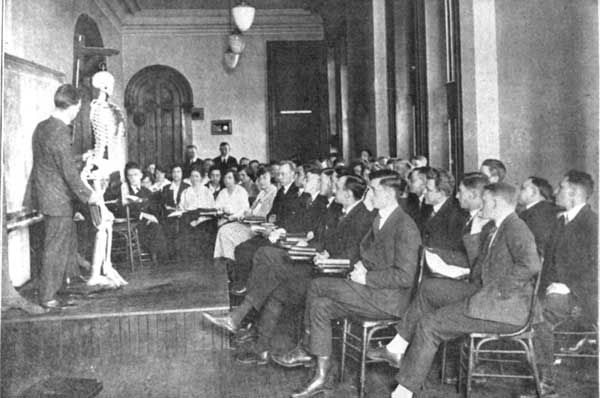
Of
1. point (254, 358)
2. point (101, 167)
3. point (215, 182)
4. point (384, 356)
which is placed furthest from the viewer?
point (215, 182)

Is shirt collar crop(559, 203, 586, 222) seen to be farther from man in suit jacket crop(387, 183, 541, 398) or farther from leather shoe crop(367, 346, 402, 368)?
leather shoe crop(367, 346, 402, 368)

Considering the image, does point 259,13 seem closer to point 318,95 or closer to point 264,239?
point 318,95

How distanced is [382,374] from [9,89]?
365cm

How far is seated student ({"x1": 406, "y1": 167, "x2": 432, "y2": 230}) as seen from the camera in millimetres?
4891

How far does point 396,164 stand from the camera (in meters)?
6.35

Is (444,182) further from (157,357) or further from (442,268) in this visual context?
(157,357)

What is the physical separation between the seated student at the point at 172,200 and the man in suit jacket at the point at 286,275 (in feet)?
11.4

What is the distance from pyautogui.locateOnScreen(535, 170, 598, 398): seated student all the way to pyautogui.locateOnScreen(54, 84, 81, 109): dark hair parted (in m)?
3.41

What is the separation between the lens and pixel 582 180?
3.49 metres

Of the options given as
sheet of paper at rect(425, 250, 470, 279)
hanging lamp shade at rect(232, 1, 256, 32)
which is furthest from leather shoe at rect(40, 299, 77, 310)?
hanging lamp shade at rect(232, 1, 256, 32)

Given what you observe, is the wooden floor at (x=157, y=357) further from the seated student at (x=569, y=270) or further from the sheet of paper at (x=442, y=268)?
the sheet of paper at (x=442, y=268)

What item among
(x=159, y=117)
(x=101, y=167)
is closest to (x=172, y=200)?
(x=101, y=167)

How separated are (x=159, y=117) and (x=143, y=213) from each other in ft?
18.5

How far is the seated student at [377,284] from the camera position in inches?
138
